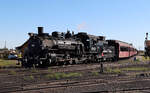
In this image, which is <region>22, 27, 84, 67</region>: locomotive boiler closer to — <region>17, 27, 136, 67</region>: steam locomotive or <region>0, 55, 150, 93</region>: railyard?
<region>17, 27, 136, 67</region>: steam locomotive

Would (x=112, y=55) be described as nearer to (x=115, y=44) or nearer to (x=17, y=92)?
(x=115, y=44)

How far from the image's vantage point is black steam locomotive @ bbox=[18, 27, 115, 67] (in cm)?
2127

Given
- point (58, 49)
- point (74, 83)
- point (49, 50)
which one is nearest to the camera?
point (74, 83)

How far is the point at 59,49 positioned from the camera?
915 inches

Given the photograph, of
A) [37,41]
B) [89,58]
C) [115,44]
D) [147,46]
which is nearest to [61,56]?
[37,41]

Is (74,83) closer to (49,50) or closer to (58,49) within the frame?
(49,50)

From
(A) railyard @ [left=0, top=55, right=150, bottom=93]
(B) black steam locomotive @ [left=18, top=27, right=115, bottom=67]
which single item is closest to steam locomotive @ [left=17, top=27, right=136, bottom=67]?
(B) black steam locomotive @ [left=18, top=27, right=115, bottom=67]

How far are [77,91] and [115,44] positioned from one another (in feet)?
102

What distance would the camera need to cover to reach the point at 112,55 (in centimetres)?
3756

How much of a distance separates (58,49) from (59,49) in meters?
0.23

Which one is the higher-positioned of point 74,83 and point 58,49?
point 58,49

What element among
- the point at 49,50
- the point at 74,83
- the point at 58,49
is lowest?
the point at 74,83

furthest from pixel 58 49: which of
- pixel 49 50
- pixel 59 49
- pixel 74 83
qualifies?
pixel 74 83

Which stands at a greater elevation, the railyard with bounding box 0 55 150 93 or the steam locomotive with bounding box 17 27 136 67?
the steam locomotive with bounding box 17 27 136 67
